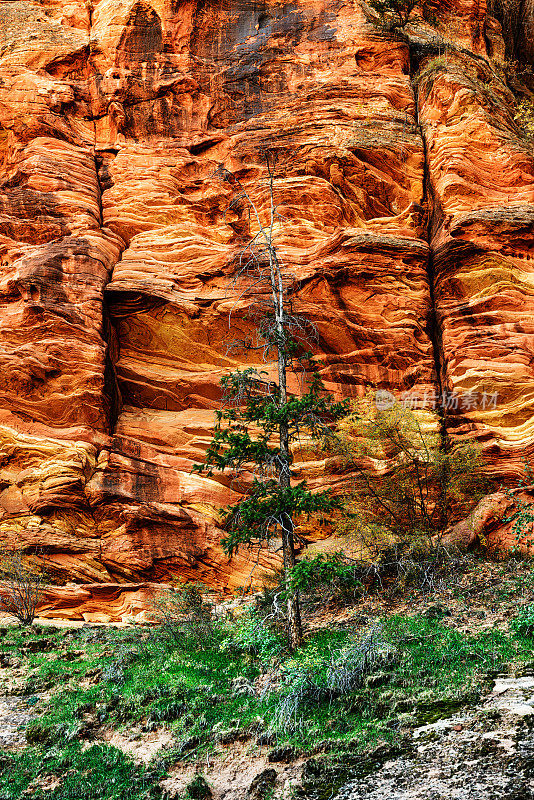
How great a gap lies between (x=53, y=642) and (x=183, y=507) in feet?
18.2

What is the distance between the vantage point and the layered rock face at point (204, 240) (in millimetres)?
18031

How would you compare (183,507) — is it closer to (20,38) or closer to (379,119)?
(379,119)

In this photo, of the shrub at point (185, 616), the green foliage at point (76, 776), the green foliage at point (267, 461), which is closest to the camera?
the green foliage at point (76, 776)

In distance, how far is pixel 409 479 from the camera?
56.6 ft

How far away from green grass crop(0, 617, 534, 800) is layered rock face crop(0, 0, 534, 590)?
4679mm

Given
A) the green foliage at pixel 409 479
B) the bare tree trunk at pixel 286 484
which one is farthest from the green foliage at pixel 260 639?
the green foliage at pixel 409 479

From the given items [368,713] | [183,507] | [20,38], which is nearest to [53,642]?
[183,507]

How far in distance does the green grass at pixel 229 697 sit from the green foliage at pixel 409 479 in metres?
4.46

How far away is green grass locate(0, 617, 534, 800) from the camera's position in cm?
906

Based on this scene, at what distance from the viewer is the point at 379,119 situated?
2467 cm

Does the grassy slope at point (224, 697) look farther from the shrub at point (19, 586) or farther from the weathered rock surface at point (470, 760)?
the shrub at point (19, 586)

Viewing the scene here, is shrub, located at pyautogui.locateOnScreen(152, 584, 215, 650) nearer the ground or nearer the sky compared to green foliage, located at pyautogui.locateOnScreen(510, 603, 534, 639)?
nearer the ground

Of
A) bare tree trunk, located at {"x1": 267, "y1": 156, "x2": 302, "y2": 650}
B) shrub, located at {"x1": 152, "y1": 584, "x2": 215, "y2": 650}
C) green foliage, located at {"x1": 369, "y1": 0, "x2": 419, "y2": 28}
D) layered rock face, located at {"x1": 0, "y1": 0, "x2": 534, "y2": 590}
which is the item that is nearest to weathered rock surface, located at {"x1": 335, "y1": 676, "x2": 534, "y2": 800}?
bare tree trunk, located at {"x1": 267, "y1": 156, "x2": 302, "y2": 650}

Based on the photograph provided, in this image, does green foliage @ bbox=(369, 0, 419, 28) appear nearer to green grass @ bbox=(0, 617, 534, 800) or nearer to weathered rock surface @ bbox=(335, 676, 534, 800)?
green grass @ bbox=(0, 617, 534, 800)
